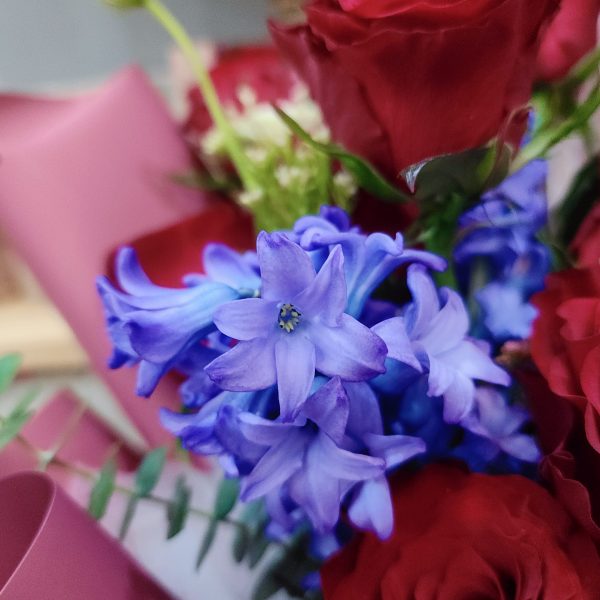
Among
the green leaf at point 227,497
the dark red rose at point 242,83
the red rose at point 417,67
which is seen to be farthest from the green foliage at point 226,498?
the dark red rose at point 242,83

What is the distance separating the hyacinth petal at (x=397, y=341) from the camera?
0.32 m

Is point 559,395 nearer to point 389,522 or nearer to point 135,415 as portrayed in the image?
point 389,522

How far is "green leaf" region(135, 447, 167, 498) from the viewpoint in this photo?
47cm

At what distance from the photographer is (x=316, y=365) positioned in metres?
0.32

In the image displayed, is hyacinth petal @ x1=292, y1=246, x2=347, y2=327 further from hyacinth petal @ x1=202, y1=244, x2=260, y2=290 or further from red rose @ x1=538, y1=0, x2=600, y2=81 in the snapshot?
red rose @ x1=538, y1=0, x2=600, y2=81

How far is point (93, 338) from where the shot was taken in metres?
0.53

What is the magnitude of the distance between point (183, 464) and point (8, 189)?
9.5 inches

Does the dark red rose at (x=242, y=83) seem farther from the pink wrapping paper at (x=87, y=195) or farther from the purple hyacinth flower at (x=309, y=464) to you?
the purple hyacinth flower at (x=309, y=464)

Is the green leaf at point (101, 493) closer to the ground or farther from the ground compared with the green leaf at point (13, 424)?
closer to the ground

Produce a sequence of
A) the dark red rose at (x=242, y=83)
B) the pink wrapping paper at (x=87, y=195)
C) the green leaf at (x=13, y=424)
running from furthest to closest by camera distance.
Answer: the dark red rose at (x=242, y=83) → the pink wrapping paper at (x=87, y=195) → the green leaf at (x=13, y=424)

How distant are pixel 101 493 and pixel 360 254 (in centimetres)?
22

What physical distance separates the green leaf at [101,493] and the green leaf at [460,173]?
0.25 meters

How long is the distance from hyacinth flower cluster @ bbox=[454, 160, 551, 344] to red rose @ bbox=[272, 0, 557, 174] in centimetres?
6

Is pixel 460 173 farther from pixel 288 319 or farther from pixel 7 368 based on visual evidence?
pixel 7 368
